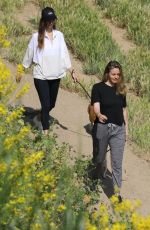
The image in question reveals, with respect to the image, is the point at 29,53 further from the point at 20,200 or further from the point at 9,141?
the point at 20,200

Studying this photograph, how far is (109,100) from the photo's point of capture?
6.78 m

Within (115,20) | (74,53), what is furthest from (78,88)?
(115,20)

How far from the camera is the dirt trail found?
767 cm

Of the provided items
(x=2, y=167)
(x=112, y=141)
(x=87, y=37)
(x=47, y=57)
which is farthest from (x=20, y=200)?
(x=87, y=37)

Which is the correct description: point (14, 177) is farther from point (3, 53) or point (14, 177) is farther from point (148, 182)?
point (3, 53)

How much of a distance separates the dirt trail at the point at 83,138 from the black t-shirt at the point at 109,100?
0.31 metres

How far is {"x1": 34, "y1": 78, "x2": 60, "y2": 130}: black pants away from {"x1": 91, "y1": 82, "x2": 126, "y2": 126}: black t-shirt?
0.82m

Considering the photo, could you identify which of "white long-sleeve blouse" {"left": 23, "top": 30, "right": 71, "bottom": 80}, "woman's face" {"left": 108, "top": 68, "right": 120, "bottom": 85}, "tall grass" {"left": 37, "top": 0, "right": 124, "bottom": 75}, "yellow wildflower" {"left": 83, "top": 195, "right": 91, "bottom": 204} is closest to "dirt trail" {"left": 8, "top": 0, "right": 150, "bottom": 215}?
"woman's face" {"left": 108, "top": 68, "right": 120, "bottom": 85}

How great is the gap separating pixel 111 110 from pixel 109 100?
0.34 feet

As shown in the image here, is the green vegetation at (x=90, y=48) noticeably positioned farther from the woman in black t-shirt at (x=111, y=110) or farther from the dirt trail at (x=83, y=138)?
the woman in black t-shirt at (x=111, y=110)

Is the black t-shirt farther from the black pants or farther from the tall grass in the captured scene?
the tall grass

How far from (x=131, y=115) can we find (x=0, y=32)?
4241 mm

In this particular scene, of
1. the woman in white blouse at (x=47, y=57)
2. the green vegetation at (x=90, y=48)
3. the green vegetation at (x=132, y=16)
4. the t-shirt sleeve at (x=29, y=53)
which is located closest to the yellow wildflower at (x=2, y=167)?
the woman in white blouse at (x=47, y=57)

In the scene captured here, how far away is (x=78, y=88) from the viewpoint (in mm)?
9781
